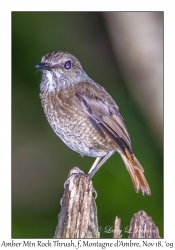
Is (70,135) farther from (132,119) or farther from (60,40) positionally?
(60,40)

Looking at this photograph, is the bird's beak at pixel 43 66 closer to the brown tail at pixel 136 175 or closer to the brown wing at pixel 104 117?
the brown wing at pixel 104 117

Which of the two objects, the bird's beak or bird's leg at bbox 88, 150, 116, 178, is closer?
the bird's beak

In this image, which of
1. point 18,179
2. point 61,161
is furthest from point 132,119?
point 18,179

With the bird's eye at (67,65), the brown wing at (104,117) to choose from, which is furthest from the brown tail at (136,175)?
the bird's eye at (67,65)

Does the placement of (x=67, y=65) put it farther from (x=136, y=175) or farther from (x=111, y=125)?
(x=136, y=175)

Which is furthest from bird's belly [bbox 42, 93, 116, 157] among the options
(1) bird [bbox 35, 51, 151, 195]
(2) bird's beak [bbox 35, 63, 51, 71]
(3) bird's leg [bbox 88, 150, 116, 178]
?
(2) bird's beak [bbox 35, 63, 51, 71]

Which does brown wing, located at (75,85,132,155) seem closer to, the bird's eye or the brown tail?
the brown tail

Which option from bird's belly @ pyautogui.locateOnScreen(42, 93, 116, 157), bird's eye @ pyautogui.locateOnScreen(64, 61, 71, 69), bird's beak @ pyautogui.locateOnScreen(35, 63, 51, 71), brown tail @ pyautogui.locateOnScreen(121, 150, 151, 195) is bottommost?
brown tail @ pyautogui.locateOnScreen(121, 150, 151, 195)
